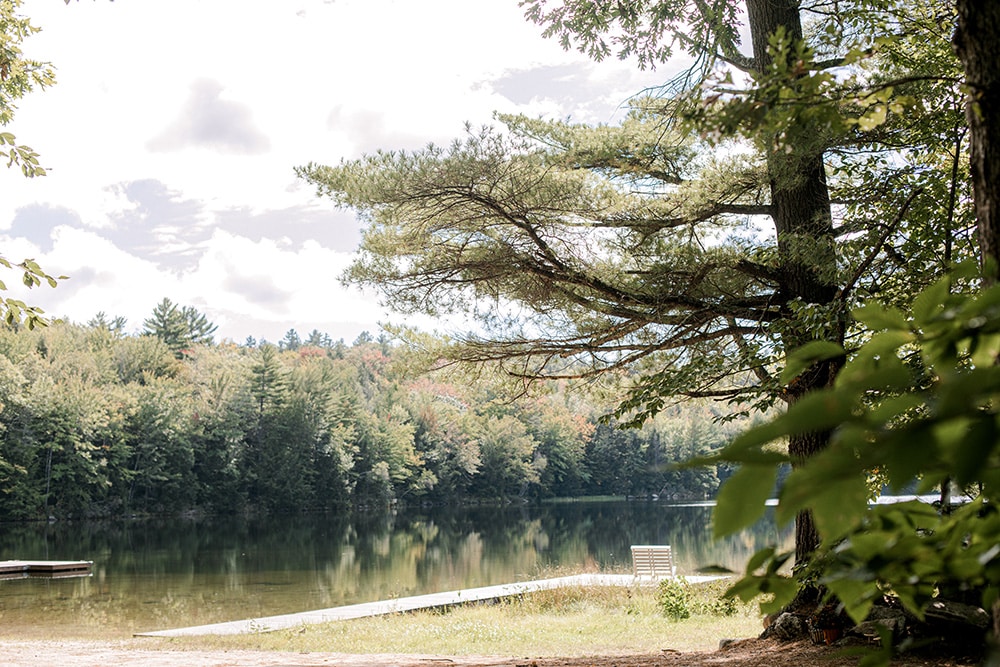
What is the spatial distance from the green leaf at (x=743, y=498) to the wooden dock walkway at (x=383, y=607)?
1100 cm

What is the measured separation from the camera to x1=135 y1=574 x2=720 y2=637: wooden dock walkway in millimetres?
10891

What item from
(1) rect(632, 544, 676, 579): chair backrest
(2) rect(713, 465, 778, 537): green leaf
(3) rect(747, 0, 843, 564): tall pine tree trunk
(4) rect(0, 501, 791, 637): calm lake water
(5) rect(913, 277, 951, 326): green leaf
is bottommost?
(4) rect(0, 501, 791, 637): calm lake water

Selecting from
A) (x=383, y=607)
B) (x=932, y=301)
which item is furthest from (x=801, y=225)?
(x=383, y=607)

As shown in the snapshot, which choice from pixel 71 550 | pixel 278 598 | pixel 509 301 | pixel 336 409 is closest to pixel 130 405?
pixel 336 409

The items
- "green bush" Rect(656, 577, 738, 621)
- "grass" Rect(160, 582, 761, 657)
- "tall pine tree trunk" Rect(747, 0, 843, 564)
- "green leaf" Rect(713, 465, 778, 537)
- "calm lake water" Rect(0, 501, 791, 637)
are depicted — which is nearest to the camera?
"green leaf" Rect(713, 465, 778, 537)

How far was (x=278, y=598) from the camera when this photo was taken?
16.2m

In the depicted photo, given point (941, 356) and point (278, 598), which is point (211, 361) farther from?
point (941, 356)

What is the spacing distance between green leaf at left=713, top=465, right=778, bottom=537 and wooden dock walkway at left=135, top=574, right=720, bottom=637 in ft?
36.1

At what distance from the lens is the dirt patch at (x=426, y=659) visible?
561 cm

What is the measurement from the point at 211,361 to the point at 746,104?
60.5m

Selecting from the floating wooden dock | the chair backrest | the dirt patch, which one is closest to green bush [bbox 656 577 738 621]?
the chair backrest

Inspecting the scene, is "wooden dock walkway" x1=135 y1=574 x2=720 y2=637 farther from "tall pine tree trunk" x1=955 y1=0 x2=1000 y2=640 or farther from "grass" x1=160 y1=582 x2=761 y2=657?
"tall pine tree trunk" x1=955 y1=0 x2=1000 y2=640

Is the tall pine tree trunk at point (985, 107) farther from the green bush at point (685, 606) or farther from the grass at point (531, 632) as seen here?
the green bush at point (685, 606)

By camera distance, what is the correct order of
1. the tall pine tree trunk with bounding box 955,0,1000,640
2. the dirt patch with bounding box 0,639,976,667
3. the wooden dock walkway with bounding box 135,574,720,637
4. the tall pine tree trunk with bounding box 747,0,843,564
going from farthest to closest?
the wooden dock walkway with bounding box 135,574,720,637 → the tall pine tree trunk with bounding box 747,0,843,564 → the dirt patch with bounding box 0,639,976,667 → the tall pine tree trunk with bounding box 955,0,1000,640
